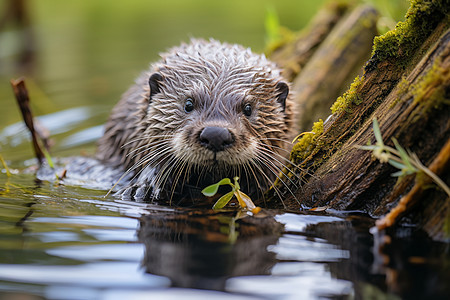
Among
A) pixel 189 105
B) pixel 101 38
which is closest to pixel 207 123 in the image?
pixel 189 105

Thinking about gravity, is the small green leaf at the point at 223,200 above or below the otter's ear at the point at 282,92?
below

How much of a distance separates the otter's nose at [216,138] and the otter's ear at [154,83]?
0.94 meters

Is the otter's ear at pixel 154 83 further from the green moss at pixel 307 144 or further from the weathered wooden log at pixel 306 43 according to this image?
the weathered wooden log at pixel 306 43

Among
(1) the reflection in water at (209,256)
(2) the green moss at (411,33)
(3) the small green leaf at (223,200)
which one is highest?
(2) the green moss at (411,33)

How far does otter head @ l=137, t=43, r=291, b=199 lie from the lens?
3793mm

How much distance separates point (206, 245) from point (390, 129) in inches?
44.2

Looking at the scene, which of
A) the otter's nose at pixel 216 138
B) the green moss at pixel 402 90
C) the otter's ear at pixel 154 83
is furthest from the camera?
the otter's ear at pixel 154 83

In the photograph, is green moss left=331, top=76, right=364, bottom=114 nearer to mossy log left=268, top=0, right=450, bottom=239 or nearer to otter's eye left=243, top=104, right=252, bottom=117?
mossy log left=268, top=0, right=450, bottom=239

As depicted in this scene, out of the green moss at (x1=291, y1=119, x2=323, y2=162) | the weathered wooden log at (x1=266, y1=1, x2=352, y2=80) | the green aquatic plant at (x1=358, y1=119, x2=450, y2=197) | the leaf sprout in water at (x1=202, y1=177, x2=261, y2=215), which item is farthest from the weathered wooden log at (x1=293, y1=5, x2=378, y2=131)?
the green aquatic plant at (x1=358, y1=119, x2=450, y2=197)

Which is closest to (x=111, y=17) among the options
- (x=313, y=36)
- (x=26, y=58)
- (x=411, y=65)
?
(x=26, y=58)

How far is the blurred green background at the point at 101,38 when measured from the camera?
8648 mm

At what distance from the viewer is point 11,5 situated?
11.0 metres

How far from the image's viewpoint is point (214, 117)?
12.9 ft

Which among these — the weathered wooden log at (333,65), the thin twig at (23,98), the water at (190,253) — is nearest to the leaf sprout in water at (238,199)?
the water at (190,253)
